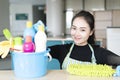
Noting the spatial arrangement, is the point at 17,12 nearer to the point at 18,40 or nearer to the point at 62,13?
the point at 62,13

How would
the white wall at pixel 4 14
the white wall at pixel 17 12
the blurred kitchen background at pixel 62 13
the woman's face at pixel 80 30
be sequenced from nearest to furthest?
the woman's face at pixel 80 30 → the white wall at pixel 4 14 → the blurred kitchen background at pixel 62 13 → the white wall at pixel 17 12

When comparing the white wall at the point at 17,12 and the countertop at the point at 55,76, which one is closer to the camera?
the countertop at the point at 55,76

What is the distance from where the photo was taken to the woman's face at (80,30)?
1.13 meters

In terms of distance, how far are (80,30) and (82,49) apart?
0.15 metres

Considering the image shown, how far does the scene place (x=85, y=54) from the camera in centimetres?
122

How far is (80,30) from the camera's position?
44.8 inches

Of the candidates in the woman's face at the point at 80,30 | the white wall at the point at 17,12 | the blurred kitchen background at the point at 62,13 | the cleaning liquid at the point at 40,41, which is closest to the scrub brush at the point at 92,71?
the cleaning liquid at the point at 40,41

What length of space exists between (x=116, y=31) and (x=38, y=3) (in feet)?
9.88

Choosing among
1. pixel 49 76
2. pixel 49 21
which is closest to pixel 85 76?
pixel 49 76

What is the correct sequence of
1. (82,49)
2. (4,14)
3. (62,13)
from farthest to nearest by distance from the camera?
(62,13), (4,14), (82,49)

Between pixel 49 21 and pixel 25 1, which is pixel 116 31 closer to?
pixel 49 21

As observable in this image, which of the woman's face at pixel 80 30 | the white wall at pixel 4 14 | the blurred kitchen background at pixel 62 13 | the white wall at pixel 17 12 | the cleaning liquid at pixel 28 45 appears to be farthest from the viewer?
the white wall at pixel 17 12

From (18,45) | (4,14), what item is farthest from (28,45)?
(4,14)

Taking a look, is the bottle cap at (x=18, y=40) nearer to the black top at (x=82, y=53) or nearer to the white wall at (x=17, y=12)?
the black top at (x=82, y=53)
